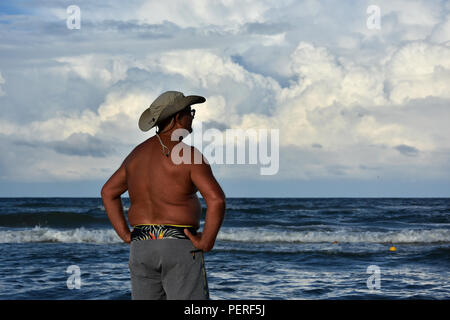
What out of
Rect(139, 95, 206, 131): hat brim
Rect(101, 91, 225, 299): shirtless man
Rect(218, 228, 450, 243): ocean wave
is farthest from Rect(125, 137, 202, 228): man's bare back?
Rect(218, 228, 450, 243): ocean wave

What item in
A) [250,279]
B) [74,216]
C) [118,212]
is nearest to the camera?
[118,212]

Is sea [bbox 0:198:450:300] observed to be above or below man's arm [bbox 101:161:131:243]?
below

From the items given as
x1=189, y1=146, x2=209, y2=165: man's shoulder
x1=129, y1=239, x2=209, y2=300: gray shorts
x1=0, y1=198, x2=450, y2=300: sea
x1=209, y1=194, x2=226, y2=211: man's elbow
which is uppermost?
x1=189, y1=146, x2=209, y2=165: man's shoulder

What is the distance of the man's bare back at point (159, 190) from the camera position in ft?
10.3

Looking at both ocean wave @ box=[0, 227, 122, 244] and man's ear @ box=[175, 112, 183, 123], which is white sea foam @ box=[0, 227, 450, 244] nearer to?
ocean wave @ box=[0, 227, 122, 244]

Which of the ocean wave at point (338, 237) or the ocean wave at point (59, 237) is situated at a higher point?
the ocean wave at point (59, 237)

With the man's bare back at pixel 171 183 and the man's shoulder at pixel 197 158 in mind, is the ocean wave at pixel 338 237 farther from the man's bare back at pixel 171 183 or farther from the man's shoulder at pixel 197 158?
the man's shoulder at pixel 197 158

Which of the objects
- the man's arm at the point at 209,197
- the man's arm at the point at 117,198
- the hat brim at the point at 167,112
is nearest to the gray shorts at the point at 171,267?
the man's arm at the point at 209,197

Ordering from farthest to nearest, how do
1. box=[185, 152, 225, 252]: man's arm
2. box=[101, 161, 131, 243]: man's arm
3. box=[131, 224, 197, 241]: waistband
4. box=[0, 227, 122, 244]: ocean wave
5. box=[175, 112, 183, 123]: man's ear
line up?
box=[0, 227, 122, 244]: ocean wave, box=[101, 161, 131, 243]: man's arm, box=[175, 112, 183, 123]: man's ear, box=[131, 224, 197, 241]: waistband, box=[185, 152, 225, 252]: man's arm

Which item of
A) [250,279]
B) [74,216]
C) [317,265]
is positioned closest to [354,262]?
[317,265]

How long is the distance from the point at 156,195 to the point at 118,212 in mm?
483

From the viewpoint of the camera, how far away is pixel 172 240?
315cm

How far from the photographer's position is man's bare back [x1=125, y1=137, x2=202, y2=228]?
10.3ft
